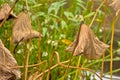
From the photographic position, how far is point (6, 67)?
1065 millimetres

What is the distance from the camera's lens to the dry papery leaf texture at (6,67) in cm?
105

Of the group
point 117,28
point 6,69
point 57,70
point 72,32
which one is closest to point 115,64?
point 72,32

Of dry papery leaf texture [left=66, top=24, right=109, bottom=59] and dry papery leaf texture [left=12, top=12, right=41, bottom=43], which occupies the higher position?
dry papery leaf texture [left=12, top=12, right=41, bottom=43]

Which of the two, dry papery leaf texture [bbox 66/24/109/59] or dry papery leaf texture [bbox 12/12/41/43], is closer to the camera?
dry papery leaf texture [bbox 66/24/109/59]

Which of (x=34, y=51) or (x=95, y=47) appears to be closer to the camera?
(x=95, y=47)

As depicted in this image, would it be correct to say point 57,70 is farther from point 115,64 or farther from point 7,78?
point 7,78

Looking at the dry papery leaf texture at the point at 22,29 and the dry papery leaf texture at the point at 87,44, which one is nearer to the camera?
the dry papery leaf texture at the point at 87,44

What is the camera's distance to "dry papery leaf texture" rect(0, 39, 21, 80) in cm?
105

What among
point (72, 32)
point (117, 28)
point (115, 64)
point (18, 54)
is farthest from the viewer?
point (117, 28)

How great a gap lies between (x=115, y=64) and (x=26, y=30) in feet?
6.39

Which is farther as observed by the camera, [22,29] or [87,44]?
[22,29]

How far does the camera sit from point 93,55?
109 centimetres

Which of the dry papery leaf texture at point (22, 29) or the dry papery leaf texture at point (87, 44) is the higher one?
the dry papery leaf texture at point (22, 29)

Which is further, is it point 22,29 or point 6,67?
Result: point 22,29
